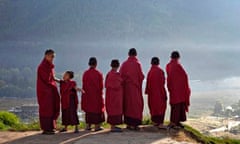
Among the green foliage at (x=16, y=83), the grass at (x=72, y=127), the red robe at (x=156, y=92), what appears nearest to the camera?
the red robe at (x=156, y=92)

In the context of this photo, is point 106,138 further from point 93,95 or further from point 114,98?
point 93,95

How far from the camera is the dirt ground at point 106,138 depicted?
1074 centimetres

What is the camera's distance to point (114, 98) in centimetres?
1220

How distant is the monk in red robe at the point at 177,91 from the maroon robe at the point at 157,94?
9.7 inches

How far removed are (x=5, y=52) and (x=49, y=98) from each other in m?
166

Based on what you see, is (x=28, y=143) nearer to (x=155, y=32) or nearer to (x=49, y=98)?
(x=49, y=98)

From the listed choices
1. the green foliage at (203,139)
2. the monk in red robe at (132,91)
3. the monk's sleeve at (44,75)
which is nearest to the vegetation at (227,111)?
the green foliage at (203,139)

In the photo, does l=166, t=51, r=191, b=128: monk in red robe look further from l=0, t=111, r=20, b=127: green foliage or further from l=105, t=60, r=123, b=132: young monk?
l=0, t=111, r=20, b=127: green foliage

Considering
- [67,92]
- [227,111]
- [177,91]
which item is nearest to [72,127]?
[67,92]

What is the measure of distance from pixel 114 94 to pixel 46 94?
78.0 inches

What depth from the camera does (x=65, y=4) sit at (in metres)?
183

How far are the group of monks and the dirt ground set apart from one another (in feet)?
1.39

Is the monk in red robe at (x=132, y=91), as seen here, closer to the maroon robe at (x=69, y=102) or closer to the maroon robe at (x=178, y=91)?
the maroon robe at (x=178, y=91)

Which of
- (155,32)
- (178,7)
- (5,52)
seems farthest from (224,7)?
(5,52)
